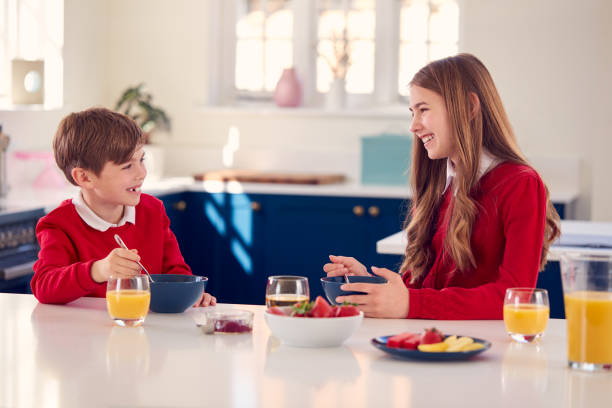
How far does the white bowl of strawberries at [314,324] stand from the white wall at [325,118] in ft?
10.5

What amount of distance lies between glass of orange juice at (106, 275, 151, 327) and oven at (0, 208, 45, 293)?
1.67m

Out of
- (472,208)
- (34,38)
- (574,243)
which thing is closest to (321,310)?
(472,208)

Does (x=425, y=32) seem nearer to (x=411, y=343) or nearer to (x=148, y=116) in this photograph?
(x=148, y=116)

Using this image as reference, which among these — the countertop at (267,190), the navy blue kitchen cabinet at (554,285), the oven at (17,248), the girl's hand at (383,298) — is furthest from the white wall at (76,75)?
the girl's hand at (383,298)

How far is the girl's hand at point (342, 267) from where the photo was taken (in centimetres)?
194

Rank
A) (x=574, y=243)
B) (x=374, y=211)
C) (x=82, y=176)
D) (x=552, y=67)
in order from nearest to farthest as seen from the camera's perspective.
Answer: (x=82, y=176) → (x=574, y=243) → (x=374, y=211) → (x=552, y=67)

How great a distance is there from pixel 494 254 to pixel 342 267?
1.13ft

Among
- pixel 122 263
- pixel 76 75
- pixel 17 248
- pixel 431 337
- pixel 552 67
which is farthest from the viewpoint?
pixel 76 75

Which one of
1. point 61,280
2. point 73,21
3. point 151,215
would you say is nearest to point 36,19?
point 73,21

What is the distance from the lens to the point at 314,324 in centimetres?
150

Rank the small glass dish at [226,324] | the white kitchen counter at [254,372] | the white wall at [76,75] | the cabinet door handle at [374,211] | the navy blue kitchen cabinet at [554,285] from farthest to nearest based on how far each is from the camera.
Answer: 1. the white wall at [76,75]
2. the cabinet door handle at [374,211]
3. the navy blue kitchen cabinet at [554,285]
4. the small glass dish at [226,324]
5. the white kitchen counter at [254,372]

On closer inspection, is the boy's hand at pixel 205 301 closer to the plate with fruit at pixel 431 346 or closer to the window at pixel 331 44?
the plate with fruit at pixel 431 346

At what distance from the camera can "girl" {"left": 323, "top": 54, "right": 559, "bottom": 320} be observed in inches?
75.3

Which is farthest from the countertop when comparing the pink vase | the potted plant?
the pink vase
